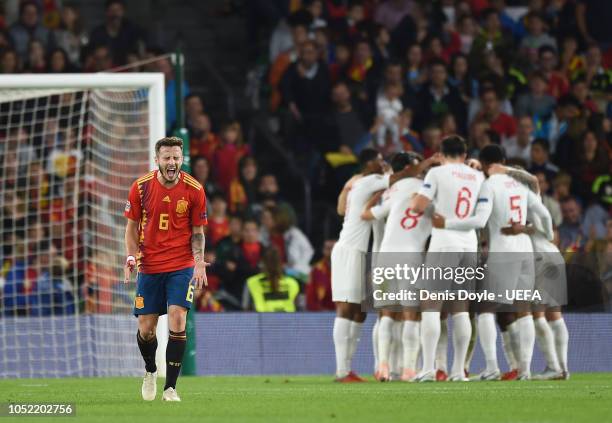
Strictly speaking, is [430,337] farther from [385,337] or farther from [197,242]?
[197,242]

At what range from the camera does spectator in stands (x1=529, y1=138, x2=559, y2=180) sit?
19.5 m

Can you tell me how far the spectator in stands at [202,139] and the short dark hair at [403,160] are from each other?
5.92 metres

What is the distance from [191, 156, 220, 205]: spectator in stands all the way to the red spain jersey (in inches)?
319

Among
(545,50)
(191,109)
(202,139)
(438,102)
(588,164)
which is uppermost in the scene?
(545,50)

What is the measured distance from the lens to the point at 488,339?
1402 cm

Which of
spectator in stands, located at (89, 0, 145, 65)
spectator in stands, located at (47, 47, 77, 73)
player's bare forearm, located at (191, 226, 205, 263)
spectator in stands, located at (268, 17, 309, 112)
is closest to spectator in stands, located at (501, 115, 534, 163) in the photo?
spectator in stands, located at (268, 17, 309, 112)

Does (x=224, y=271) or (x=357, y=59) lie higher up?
(x=357, y=59)

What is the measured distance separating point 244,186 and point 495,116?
12.3 feet

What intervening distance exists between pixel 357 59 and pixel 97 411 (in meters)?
12.0

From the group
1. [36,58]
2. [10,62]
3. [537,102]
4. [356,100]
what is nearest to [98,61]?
[36,58]

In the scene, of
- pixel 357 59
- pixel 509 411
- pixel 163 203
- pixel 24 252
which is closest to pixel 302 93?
pixel 357 59

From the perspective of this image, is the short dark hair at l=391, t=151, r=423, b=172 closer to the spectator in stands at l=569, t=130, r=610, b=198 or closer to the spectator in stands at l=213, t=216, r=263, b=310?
the spectator in stands at l=213, t=216, r=263, b=310

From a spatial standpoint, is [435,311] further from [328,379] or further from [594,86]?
[594,86]

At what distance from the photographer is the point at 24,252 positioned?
1716cm
